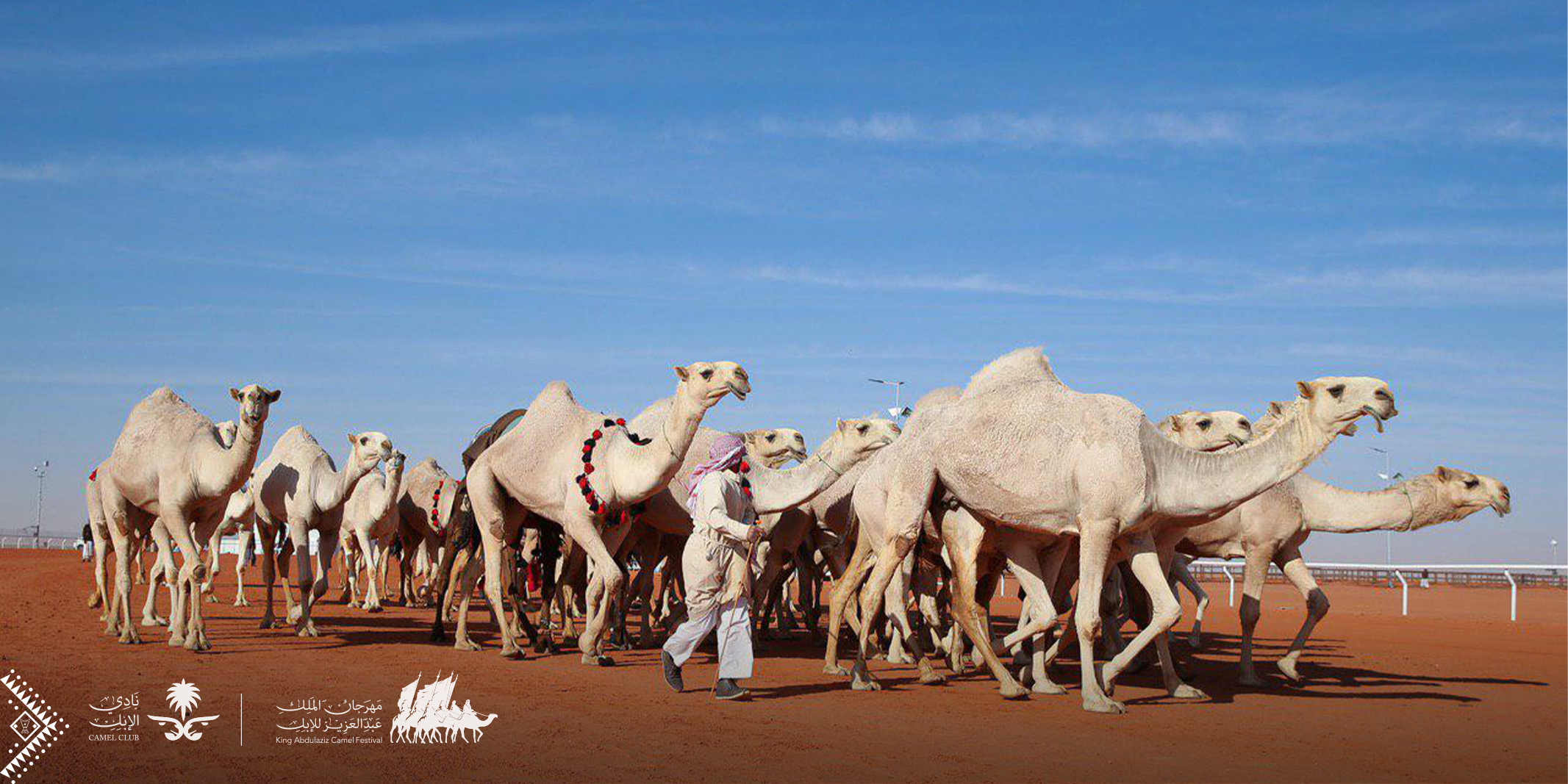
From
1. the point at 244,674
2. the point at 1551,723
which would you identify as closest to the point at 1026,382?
the point at 1551,723

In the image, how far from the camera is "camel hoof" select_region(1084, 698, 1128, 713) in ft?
35.1

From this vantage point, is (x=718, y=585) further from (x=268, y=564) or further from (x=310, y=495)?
(x=268, y=564)

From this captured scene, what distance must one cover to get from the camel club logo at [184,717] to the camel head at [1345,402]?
8692 mm

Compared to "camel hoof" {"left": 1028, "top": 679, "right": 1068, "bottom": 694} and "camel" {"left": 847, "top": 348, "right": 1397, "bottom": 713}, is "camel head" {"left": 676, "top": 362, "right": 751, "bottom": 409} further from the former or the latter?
"camel hoof" {"left": 1028, "top": 679, "right": 1068, "bottom": 694}

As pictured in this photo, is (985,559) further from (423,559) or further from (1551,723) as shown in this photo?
(423,559)

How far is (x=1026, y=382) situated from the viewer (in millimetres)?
12336

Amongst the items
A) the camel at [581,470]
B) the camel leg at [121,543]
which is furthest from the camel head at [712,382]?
the camel leg at [121,543]

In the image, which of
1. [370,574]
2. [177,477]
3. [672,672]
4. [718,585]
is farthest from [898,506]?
[370,574]

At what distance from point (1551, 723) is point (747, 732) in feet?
22.4

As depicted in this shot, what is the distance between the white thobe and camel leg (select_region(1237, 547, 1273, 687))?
5.31 m

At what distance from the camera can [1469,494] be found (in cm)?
1335

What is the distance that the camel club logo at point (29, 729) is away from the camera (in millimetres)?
7586

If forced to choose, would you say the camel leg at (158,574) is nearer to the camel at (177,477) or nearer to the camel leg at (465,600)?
the camel at (177,477)

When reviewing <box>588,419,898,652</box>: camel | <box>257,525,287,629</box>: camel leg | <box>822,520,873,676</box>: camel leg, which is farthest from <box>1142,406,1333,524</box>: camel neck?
<box>257,525,287,629</box>: camel leg
